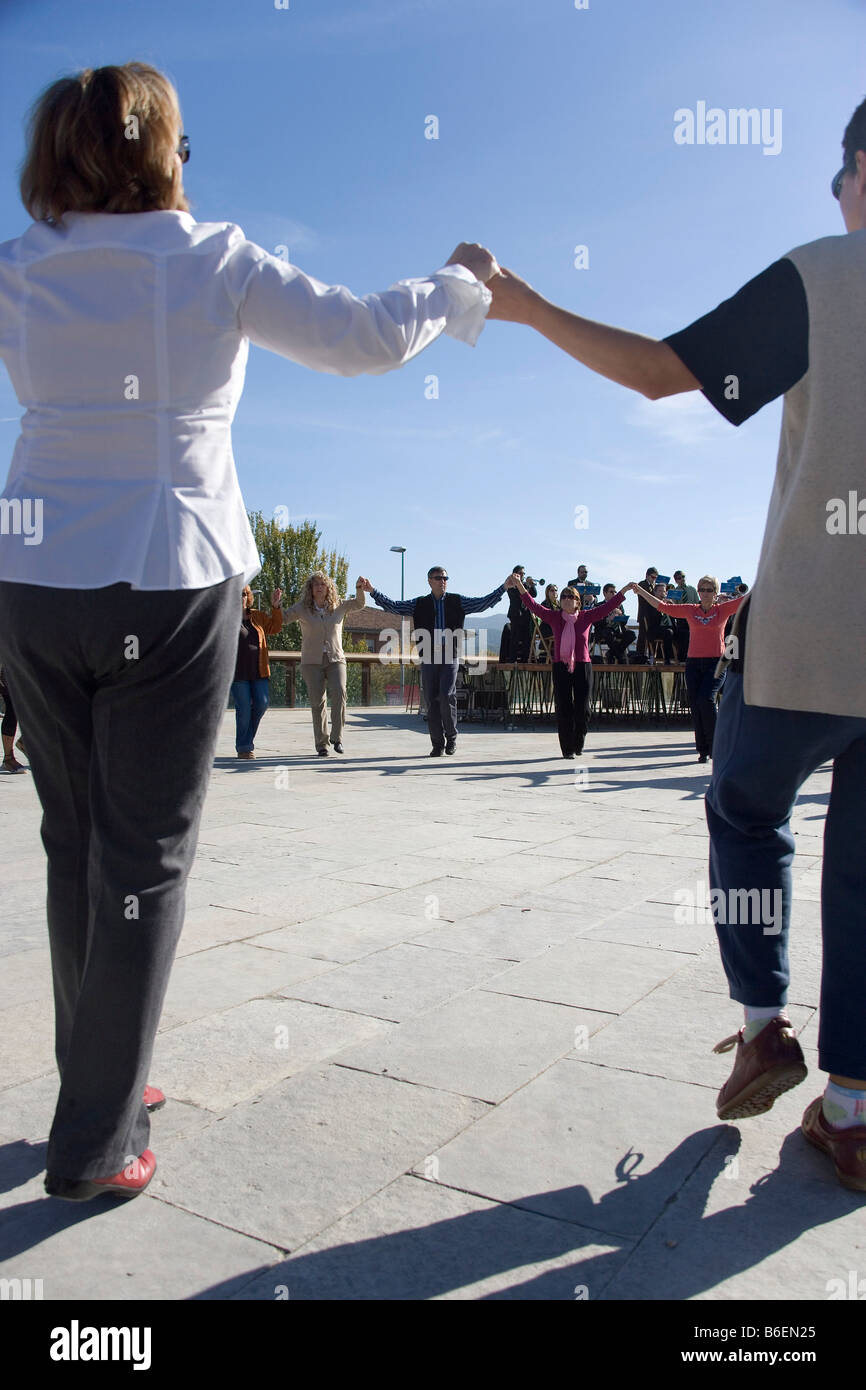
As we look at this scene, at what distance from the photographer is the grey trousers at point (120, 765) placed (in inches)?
72.5

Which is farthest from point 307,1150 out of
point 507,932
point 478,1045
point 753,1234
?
point 507,932

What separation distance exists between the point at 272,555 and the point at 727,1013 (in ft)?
181

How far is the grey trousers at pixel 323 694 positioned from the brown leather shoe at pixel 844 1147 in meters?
8.80

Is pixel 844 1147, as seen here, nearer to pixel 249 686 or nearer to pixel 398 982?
pixel 398 982

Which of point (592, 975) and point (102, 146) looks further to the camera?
point (592, 975)

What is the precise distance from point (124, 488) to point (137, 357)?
0.73 feet

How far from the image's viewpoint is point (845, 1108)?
2078mm

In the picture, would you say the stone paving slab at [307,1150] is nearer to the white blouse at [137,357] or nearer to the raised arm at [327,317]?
the white blouse at [137,357]

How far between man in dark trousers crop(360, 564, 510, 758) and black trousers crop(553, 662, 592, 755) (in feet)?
3.60

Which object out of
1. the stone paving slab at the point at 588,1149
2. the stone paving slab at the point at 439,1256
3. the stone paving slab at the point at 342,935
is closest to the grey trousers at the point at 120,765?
the stone paving slab at the point at 439,1256

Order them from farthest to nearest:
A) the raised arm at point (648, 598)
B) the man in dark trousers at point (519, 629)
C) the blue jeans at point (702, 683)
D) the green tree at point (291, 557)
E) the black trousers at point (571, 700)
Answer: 1. the green tree at point (291, 557)
2. the man in dark trousers at point (519, 629)
3. the black trousers at point (571, 700)
4. the blue jeans at point (702, 683)
5. the raised arm at point (648, 598)

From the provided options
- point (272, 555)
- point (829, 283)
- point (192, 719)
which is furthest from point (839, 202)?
point (272, 555)

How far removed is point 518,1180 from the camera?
2008 mm
